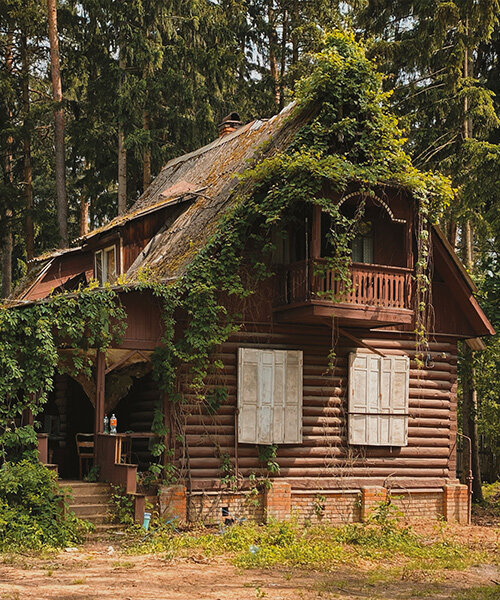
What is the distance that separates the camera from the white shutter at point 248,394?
1786 cm

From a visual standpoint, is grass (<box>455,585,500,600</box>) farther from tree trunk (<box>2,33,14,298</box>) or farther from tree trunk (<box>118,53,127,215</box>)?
tree trunk (<box>2,33,14,298</box>)

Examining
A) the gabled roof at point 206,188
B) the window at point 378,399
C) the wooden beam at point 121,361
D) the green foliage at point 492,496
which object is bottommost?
the green foliage at point 492,496

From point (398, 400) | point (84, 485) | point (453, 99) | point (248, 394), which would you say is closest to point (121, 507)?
point (84, 485)

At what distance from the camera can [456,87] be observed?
961 inches

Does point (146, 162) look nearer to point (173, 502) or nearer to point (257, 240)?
point (257, 240)

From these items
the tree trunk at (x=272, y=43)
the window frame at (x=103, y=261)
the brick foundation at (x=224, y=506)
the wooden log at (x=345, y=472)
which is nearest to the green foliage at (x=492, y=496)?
the wooden log at (x=345, y=472)

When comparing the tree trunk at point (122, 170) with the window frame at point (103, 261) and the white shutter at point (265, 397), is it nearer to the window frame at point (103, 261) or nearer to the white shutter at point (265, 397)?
the window frame at point (103, 261)

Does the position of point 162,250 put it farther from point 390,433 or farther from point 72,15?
point 72,15

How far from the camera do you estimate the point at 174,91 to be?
97.6 feet

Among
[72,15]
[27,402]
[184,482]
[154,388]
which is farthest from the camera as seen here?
[72,15]

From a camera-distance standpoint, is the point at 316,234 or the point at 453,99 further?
the point at 453,99

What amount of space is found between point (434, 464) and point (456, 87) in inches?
415

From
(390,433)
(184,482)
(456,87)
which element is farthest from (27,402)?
(456,87)

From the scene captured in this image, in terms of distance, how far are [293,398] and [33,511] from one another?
5864mm
